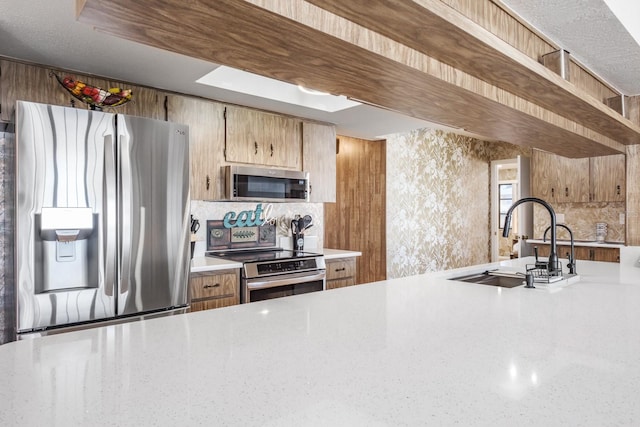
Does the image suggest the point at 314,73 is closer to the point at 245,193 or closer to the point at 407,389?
the point at 407,389

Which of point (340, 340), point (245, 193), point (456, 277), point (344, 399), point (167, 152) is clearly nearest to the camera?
point (344, 399)

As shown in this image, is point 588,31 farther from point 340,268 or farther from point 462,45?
point 340,268

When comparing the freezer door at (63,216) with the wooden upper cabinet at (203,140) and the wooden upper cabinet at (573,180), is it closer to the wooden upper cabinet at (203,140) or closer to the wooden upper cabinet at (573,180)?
the wooden upper cabinet at (203,140)

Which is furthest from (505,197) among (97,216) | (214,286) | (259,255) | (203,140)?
(97,216)

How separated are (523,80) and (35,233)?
93.8 inches

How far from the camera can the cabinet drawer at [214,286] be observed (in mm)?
2807

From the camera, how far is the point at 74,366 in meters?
0.94

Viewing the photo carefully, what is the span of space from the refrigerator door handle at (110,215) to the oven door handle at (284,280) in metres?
0.96

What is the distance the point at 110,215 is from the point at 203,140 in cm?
104

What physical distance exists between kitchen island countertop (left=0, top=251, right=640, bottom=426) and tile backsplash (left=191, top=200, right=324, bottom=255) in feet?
6.78

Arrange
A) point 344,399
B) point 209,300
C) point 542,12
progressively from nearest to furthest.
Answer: point 344,399 < point 542,12 < point 209,300

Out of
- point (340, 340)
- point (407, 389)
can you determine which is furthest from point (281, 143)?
point (407, 389)

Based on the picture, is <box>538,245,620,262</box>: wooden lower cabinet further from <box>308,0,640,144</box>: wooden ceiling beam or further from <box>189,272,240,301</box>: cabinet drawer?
<box>189,272,240,301</box>: cabinet drawer

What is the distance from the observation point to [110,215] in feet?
7.66
